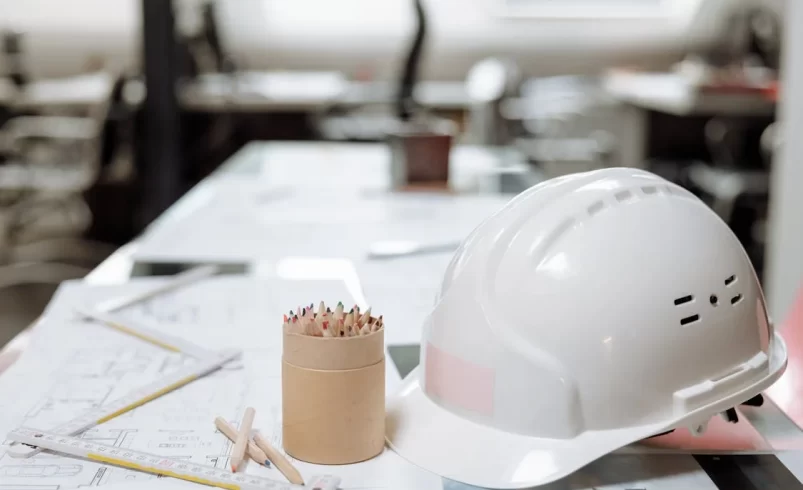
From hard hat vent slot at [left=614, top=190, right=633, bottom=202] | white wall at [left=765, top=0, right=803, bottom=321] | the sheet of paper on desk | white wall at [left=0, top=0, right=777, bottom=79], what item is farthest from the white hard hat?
white wall at [left=0, top=0, right=777, bottom=79]

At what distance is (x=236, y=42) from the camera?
220 inches

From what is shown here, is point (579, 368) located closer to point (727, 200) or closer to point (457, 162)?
point (457, 162)

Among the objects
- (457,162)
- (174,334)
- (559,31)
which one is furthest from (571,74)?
(174,334)

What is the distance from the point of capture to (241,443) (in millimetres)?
713

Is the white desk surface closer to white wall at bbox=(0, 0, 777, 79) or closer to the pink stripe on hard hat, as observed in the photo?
the pink stripe on hard hat

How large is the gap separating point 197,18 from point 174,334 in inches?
134

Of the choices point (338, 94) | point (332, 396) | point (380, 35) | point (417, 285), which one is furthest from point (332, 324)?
point (380, 35)

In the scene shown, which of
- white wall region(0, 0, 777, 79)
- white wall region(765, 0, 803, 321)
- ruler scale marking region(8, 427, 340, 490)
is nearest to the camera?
ruler scale marking region(8, 427, 340, 490)

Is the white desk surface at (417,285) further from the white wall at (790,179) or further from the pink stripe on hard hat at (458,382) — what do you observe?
the white wall at (790,179)

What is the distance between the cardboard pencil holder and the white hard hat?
0.17 feet

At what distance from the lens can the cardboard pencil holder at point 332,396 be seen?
0.68 metres

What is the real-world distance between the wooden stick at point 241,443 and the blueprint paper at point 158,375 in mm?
13

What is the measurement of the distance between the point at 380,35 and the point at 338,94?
1625 millimetres

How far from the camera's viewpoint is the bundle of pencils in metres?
0.69
